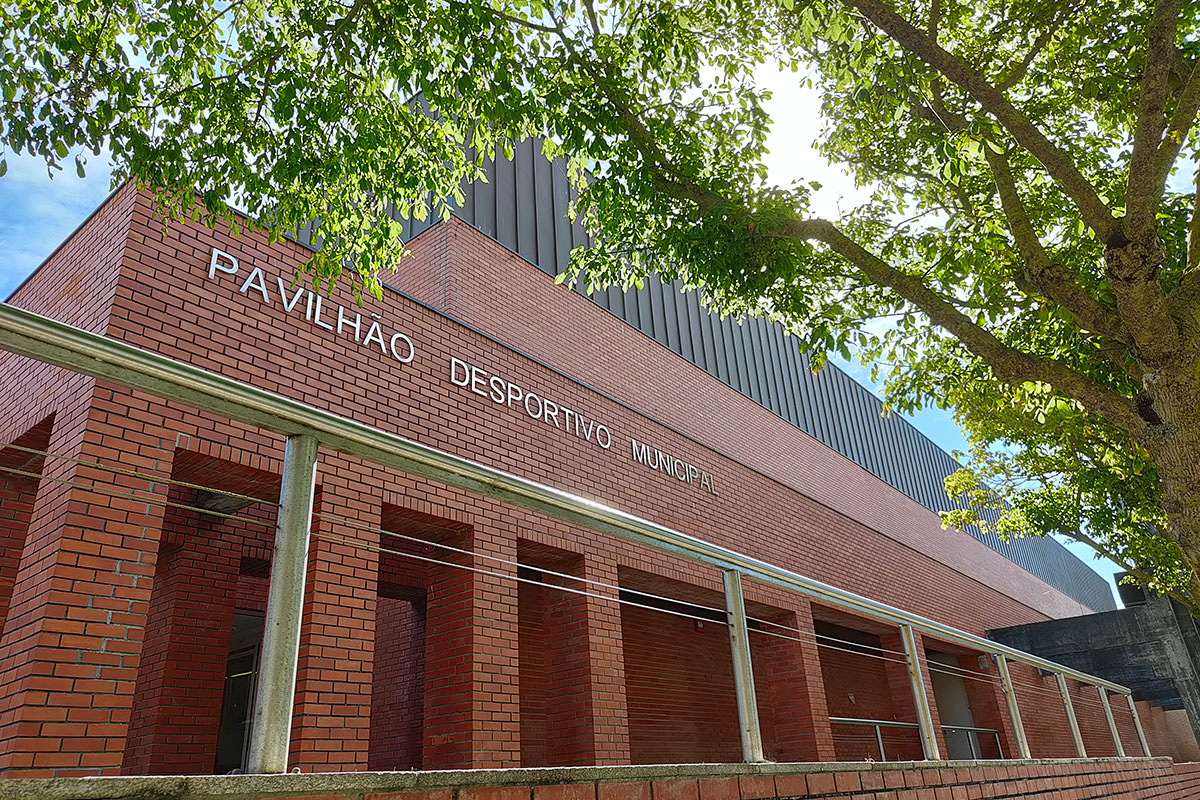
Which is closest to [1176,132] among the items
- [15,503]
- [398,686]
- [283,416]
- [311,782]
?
[283,416]

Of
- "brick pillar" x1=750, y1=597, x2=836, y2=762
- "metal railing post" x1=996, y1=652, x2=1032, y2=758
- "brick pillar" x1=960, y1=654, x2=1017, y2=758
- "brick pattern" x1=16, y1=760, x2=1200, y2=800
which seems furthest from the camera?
"brick pillar" x1=960, y1=654, x2=1017, y2=758

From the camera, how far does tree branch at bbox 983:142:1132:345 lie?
233 inches

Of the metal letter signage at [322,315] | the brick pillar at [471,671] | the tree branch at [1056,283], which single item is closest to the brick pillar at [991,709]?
the tree branch at [1056,283]

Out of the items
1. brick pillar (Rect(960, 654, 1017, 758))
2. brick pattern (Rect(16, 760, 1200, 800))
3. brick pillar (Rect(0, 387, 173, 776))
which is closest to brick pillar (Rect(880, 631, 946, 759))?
brick pillar (Rect(960, 654, 1017, 758))

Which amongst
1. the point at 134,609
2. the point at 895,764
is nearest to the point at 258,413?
the point at 895,764

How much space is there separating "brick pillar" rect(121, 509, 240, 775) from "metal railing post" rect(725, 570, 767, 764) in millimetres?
4984

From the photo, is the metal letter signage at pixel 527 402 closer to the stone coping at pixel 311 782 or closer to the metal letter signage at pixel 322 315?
the metal letter signage at pixel 322 315

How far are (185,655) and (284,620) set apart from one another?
227 inches

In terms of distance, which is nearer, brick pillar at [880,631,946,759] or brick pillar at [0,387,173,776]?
brick pillar at [0,387,173,776]

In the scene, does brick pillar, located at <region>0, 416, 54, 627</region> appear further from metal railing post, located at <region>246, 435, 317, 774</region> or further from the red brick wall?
metal railing post, located at <region>246, 435, 317, 774</region>

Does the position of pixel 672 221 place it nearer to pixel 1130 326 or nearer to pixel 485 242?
pixel 1130 326

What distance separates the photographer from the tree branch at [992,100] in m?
5.54

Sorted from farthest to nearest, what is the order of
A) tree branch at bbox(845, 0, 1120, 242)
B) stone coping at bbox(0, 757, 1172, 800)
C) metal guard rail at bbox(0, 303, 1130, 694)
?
tree branch at bbox(845, 0, 1120, 242) < metal guard rail at bbox(0, 303, 1130, 694) < stone coping at bbox(0, 757, 1172, 800)

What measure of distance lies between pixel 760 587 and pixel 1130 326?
5630 millimetres
